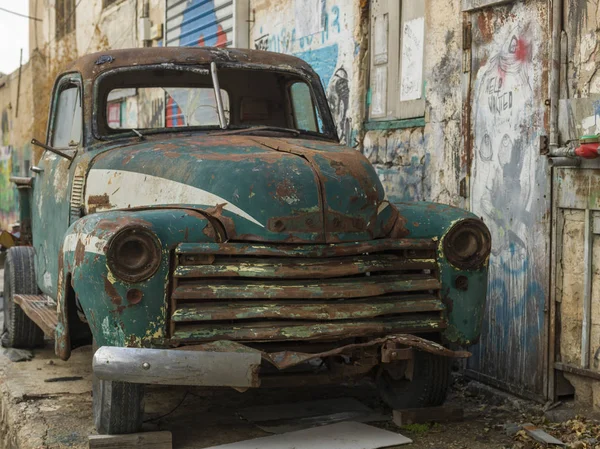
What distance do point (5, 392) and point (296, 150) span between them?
2.43m

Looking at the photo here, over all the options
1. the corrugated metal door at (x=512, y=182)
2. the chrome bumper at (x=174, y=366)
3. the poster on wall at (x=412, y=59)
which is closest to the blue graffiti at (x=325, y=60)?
the poster on wall at (x=412, y=59)

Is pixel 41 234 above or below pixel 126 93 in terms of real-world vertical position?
below

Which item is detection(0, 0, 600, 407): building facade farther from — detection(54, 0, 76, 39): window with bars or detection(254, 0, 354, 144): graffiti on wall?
detection(54, 0, 76, 39): window with bars

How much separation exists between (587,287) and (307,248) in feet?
5.36

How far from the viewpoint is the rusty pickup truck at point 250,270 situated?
13.6ft

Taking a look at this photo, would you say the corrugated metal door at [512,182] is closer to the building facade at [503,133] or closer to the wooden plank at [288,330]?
the building facade at [503,133]

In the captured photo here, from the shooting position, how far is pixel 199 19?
37.3 feet

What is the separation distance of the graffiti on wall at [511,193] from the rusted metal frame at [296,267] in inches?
43.7

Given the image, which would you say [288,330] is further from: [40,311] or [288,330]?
[40,311]

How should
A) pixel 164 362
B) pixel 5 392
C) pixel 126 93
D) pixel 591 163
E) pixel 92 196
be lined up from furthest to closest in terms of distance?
pixel 126 93
pixel 5 392
pixel 92 196
pixel 591 163
pixel 164 362

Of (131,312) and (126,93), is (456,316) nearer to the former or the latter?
(131,312)

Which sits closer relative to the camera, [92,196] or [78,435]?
[78,435]

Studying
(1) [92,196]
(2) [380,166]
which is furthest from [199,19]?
(1) [92,196]

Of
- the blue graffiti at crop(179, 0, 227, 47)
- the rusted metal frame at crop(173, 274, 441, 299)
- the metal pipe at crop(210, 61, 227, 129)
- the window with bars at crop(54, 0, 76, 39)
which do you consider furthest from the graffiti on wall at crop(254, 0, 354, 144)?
the window with bars at crop(54, 0, 76, 39)
